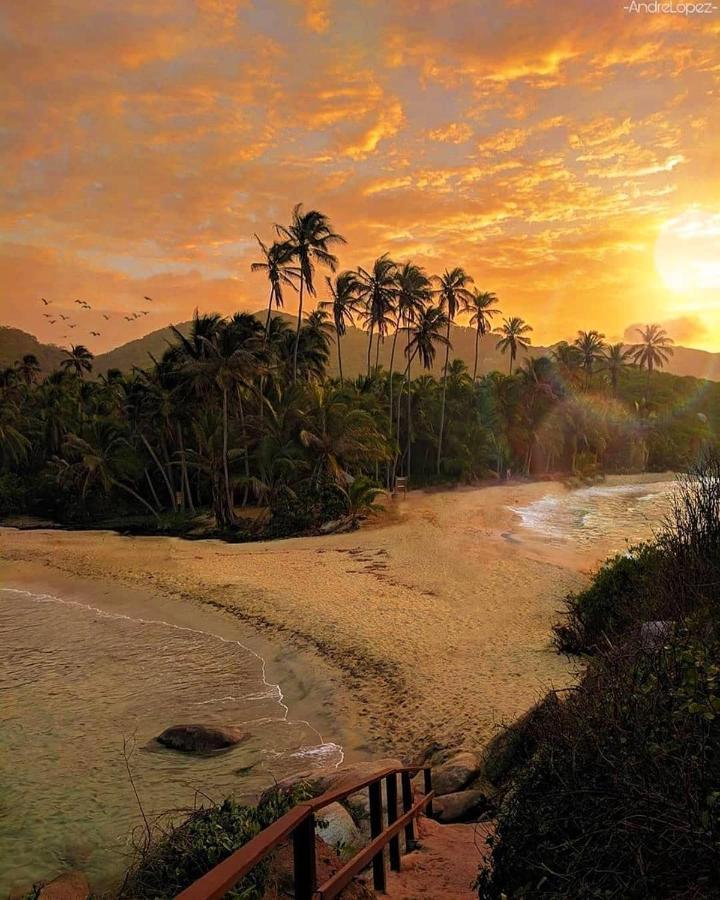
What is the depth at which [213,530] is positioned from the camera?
1323 inches

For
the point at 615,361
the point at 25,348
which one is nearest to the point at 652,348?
the point at 615,361

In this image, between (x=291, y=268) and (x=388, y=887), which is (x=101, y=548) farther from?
(x=388, y=887)

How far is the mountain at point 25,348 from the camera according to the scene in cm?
13988

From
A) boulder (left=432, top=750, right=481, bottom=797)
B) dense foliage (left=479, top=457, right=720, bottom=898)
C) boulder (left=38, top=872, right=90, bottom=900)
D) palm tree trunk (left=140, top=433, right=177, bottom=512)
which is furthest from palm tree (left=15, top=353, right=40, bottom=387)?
dense foliage (left=479, top=457, right=720, bottom=898)

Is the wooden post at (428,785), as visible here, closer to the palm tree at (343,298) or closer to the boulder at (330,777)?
the boulder at (330,777)

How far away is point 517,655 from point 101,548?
2305 cm

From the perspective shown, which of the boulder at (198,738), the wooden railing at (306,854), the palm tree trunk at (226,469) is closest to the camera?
the wooden railing at (306,854)

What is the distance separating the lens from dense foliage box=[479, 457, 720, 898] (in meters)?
3.09

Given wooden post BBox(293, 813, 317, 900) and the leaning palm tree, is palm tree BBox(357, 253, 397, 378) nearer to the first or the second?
the leaning palm tree

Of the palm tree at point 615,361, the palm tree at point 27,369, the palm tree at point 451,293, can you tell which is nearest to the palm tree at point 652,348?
the palm tree at point 615,361

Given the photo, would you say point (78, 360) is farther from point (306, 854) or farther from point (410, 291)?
point (306, 854)

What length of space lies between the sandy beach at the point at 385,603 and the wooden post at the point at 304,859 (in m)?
6.37

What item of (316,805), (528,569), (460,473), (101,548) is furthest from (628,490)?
(316,805)

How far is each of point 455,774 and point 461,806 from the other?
29.2 inches
